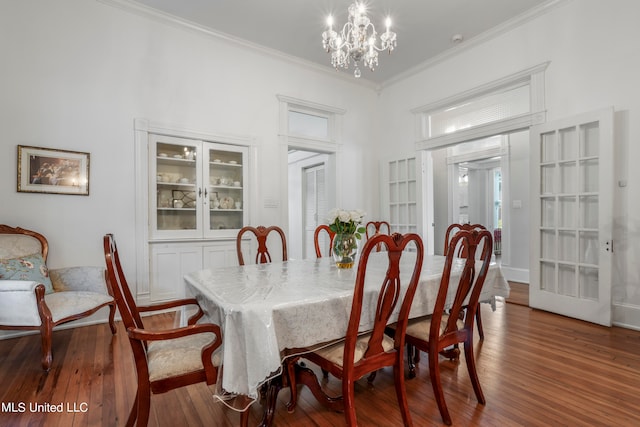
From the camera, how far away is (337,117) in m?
5.23

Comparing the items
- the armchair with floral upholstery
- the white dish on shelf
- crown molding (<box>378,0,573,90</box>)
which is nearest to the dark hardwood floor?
the armchair with floral upholstery

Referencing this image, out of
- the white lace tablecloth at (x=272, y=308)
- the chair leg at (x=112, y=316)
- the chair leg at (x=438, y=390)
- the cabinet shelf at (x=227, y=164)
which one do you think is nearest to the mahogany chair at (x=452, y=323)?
the chair leg at (x=438, y=390)

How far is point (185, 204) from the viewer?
3967 millimetres

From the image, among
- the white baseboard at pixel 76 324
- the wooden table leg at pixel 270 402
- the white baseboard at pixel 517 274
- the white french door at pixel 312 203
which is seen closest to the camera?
the wooden table leg at pixel 270 402

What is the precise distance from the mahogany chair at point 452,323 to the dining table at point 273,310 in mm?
124

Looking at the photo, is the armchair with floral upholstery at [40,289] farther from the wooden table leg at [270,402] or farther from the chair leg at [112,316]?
the wooden table leg at [270,402]

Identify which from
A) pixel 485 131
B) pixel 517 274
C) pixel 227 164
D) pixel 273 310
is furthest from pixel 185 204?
pixel 517 274

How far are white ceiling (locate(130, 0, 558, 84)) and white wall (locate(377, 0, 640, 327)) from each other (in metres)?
0.28

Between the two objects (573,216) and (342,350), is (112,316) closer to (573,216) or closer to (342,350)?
(342,350)

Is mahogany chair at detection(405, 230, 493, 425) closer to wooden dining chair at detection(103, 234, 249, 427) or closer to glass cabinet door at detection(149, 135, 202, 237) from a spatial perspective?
wooden dining chair at detection(103, 234, 249, 427)

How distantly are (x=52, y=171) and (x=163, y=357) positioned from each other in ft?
8.90

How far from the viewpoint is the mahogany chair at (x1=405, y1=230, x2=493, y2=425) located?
1688mm

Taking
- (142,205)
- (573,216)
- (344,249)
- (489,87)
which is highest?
(489,87)

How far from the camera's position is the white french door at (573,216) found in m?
3.12
